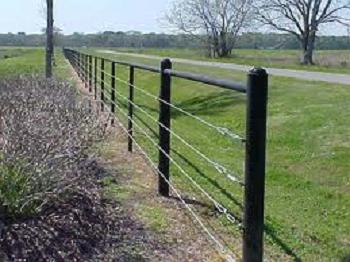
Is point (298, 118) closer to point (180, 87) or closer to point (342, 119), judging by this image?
point (342, 119)

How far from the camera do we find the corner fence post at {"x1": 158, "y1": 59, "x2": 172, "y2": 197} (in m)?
6.06

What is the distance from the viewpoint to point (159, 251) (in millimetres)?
4617

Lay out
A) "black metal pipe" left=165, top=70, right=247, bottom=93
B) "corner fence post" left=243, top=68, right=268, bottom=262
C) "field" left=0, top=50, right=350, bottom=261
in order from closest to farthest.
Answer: "corner fence post" left=243, top=68, right=268, bottom=262, "black metal pipe" left=165, top=70, right=247, bottom=93, "field" left=0, top=50, right=350, bottom=261

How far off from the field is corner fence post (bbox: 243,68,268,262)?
1218mm

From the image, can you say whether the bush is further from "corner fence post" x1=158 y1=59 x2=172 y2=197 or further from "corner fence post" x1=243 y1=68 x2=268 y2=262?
"corner fence post" x1=243 y1=68 x2=268 y2=262

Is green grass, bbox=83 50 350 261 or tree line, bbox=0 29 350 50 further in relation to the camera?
tree line, bbox=0 29 350 50

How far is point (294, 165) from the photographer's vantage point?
8742mm

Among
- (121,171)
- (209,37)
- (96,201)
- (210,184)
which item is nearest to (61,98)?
(121,171)

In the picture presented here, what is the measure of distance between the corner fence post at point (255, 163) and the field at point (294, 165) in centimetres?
122

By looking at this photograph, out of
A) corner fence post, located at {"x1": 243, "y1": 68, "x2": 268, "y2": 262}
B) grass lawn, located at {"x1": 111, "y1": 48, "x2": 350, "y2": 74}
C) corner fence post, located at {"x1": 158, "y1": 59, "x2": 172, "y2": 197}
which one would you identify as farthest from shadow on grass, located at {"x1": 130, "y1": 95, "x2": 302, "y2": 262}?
grass lawn, located at {"x1": 111, "y1": 48, "x2": 350, "y2": 74}

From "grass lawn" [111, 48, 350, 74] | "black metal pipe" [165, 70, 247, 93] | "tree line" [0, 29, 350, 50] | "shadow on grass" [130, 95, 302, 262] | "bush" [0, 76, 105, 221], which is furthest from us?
"tree line" [0, 29, 350, 50]

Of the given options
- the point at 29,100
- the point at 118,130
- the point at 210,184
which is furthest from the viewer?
the point at 118,130

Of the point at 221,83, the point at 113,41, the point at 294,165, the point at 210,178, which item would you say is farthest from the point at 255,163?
the point at 113,41

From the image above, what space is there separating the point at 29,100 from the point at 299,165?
3.45m
